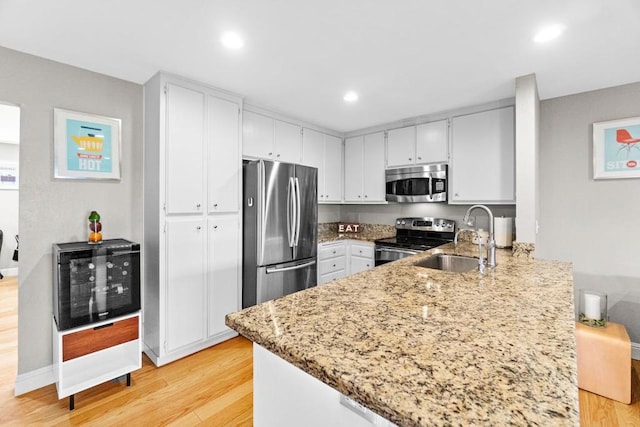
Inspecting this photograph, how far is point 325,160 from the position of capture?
413cm

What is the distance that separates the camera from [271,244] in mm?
2924

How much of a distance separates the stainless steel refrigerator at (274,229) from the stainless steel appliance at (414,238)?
968mm

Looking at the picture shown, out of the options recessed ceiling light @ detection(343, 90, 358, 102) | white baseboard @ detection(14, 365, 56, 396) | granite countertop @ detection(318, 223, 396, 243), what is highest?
recessed ceiling light @ detection(343, 90, 358, 102)

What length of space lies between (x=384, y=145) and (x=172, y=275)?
9.59ft

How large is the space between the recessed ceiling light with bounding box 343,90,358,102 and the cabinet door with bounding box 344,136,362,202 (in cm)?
118

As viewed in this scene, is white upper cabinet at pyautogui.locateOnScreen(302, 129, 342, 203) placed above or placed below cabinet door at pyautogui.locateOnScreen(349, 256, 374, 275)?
above

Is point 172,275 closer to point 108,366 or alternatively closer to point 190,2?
point 108,366

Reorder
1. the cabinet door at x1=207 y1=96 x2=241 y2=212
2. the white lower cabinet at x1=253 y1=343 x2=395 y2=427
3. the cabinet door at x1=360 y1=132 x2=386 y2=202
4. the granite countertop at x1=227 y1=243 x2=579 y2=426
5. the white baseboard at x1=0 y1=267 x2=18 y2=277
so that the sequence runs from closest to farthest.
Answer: the granite countertop at x1=227 y1=243 x2=579 y2=426
the white lower cabinet at x1=253 y1=343 x2=395 y2=427
the cabinet door at x1=207 y1=96 x2=241 y2=212
the cabinet door at x1=360 y1=132 x2=386 y2=202
the white baseboard at x1=0 y1=267 x2=18 y2=277

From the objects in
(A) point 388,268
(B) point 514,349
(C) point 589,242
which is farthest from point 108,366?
(C) point 589,242

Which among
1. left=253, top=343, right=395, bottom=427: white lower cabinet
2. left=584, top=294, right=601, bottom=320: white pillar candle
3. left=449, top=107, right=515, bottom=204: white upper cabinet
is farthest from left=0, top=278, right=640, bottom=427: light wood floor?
left=449, top=107, right=515, bottom=204: white upper cabinet

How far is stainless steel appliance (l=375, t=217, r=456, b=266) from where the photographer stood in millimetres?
3418

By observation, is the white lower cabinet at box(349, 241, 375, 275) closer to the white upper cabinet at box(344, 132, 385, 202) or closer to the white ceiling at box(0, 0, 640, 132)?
the white upper cabinet at box(344, 132, 385, 202)

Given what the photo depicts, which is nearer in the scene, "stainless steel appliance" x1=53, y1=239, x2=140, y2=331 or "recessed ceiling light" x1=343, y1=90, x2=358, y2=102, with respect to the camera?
"stainless steel appliance" x1=53, y1=239, x2=140, y2=331

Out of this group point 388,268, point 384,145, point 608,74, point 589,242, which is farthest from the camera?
point 384,145
